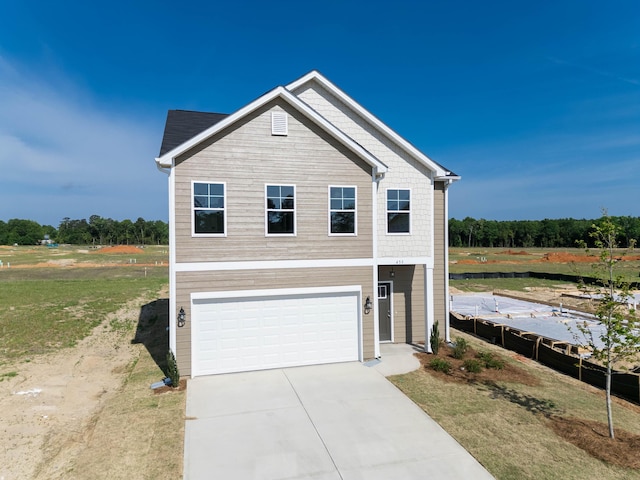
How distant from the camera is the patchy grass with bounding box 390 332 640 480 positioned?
20.7 ft

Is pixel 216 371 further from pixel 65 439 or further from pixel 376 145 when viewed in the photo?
pixel 376 145

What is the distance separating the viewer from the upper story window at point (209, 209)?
1060 centimetres

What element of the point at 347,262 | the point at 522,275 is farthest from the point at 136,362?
the point at 522,275

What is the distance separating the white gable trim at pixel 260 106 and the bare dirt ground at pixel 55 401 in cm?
670

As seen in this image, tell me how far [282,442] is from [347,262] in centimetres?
602

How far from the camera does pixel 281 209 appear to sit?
11367 mm

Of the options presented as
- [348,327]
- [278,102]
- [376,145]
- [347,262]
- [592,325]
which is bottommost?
[592,325]

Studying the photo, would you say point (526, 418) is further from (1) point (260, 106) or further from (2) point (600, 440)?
(1) point (260, 106)

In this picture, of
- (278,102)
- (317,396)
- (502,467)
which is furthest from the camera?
(278,102)

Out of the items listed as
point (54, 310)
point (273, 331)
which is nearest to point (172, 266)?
point (273, 331)

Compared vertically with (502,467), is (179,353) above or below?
above

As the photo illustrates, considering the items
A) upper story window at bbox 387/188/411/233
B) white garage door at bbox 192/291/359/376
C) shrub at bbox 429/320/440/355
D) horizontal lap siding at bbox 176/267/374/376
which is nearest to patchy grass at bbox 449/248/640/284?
shrub at bbox 429/320/440/355

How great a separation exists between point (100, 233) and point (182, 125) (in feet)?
432

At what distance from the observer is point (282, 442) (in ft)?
23.2
